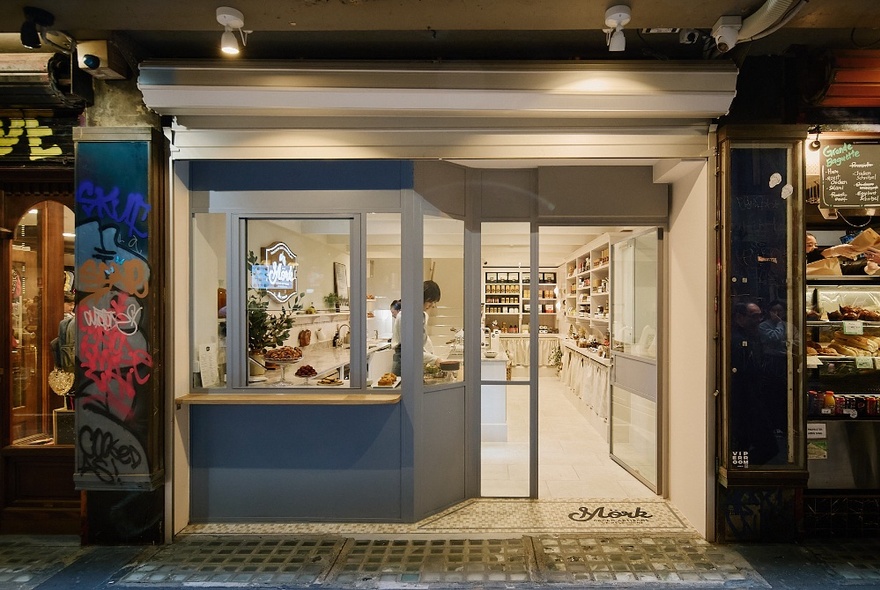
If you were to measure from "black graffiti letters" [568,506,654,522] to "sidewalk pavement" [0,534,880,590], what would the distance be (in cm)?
30

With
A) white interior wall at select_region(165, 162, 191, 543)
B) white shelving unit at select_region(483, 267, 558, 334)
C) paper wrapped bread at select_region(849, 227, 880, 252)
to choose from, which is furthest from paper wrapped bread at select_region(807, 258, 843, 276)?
white interior wall at select_region(165, 162, 191, 543)

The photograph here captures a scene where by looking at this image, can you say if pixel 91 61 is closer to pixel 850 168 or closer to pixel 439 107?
pixel 439 107

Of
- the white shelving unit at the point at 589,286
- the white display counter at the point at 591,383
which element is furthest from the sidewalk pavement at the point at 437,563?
the white shelving unit at the point at 589,286

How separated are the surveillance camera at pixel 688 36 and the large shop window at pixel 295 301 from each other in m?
2.36

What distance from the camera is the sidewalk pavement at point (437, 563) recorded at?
9.64 feet

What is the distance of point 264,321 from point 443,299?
60.1 inches

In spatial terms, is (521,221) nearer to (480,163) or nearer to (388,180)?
(480,163)

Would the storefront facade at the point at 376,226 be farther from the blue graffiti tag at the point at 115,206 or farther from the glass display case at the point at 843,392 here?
the glass display case at the point at 843,392

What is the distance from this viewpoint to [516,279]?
4.93 meters

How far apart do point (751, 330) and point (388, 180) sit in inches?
117

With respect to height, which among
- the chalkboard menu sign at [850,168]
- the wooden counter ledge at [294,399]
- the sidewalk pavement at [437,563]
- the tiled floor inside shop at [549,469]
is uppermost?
the chalkboard menu sign at [850,168]

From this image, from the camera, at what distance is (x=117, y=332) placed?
338cm

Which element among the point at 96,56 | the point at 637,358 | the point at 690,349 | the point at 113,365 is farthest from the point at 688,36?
the point at 113,365

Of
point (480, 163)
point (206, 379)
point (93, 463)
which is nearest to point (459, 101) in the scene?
point (480, 163)
